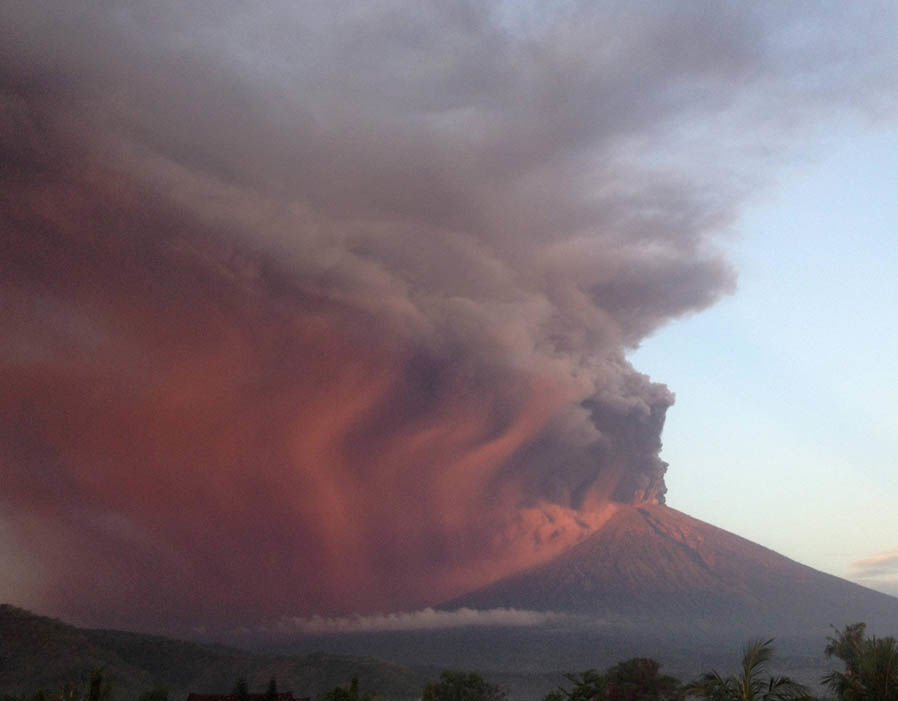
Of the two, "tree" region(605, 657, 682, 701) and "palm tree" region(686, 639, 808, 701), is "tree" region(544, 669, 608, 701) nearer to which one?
"tree" region(605, 657, 682, 701)

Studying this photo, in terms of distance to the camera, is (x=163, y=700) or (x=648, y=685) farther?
(x=163, y=700)

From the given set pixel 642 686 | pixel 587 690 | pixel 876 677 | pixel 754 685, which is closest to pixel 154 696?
pixel 587 690

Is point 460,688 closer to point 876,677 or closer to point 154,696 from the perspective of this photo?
point 154,696

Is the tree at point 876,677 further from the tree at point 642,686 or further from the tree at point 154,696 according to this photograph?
the tree at point 154,696

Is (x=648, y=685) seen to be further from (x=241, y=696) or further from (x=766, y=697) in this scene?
(x=766, y=697)

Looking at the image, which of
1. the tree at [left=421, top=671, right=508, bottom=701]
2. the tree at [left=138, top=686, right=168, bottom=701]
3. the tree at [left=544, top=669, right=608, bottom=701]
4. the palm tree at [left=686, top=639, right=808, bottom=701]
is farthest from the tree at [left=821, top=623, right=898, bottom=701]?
the tree at [left=421, top=671, right=508, bottom=701]

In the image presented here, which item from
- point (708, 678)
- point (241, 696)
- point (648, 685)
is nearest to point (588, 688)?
point (648, 685)

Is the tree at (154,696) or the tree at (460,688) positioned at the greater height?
the tree at (460,688)

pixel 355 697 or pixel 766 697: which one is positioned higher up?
pixel 766 697

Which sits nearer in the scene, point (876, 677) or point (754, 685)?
point (754, 685)

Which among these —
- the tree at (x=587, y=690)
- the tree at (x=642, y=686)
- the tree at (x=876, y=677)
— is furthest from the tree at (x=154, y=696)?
the tree at (x=876, y=677)

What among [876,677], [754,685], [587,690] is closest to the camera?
[754,685]
